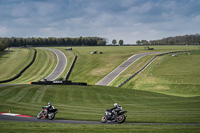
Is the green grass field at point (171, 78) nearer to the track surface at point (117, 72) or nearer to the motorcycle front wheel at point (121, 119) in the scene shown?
the track surface at point (117, 72)

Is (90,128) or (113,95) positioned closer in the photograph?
(90,128)

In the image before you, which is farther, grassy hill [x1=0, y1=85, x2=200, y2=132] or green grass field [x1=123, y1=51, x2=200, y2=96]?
green grass field [x1=123, y1=51, x2=200, y2=96]

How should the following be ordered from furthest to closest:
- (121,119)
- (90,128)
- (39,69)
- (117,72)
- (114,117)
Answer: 1. (39,69)
2. (117,72)
3. (114,117)
4. (121,119)
5. (90,128)

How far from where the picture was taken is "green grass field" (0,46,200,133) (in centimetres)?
2325

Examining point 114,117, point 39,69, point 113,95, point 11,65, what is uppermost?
point 114,117

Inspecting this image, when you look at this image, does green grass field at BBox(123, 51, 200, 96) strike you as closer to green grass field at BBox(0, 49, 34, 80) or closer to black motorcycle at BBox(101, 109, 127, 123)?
black motorcycle at BBox(101, 109, 127, 123)

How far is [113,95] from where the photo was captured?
167 feet

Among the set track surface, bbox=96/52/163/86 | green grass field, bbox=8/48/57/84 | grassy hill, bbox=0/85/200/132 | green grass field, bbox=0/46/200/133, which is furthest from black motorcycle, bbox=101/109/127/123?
green grass field, bbox=8/48/57/84

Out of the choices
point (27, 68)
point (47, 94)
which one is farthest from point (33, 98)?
point (27, 68)

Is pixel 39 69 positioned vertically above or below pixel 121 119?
below

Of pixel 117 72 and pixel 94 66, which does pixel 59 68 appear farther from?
pixel 117 72

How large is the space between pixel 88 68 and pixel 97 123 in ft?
283

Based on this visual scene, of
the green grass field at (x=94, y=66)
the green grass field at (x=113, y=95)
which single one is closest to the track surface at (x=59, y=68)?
the green grass field at (x=113, y=95)

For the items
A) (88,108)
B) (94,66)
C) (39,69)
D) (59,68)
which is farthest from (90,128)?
(39,69)
